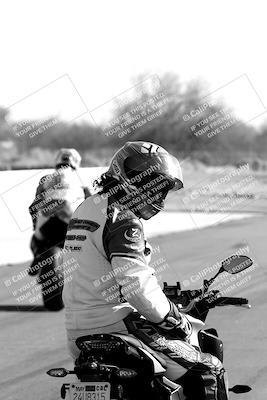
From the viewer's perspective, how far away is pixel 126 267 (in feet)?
13.0

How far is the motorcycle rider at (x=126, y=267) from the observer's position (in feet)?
13.1

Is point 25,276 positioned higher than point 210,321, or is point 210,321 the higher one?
point 25,276

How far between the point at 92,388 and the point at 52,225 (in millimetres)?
6264

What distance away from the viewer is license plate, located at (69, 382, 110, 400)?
389cm

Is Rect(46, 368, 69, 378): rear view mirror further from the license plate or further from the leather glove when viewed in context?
the leather glove

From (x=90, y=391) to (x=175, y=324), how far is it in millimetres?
547

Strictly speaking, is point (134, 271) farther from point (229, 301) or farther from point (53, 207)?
point (53, 207)

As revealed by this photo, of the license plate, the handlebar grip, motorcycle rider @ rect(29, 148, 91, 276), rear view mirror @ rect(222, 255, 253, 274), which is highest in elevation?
motorcycle rider @ rect(29, 148, 91, 276)

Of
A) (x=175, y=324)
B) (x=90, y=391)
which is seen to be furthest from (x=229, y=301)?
(x=90, y=391)

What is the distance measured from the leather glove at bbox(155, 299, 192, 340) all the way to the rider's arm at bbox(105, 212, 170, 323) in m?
0.04

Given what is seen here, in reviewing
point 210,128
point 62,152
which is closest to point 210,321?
point 62,152

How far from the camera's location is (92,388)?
12.8ft

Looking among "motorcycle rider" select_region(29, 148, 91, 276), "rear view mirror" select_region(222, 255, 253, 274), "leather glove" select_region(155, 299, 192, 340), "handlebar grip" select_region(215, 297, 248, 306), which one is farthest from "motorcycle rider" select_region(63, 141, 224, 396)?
"motorcycle rider" select_region(29, 148, 91, 276)

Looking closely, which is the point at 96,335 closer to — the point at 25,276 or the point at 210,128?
the point at 25,276
